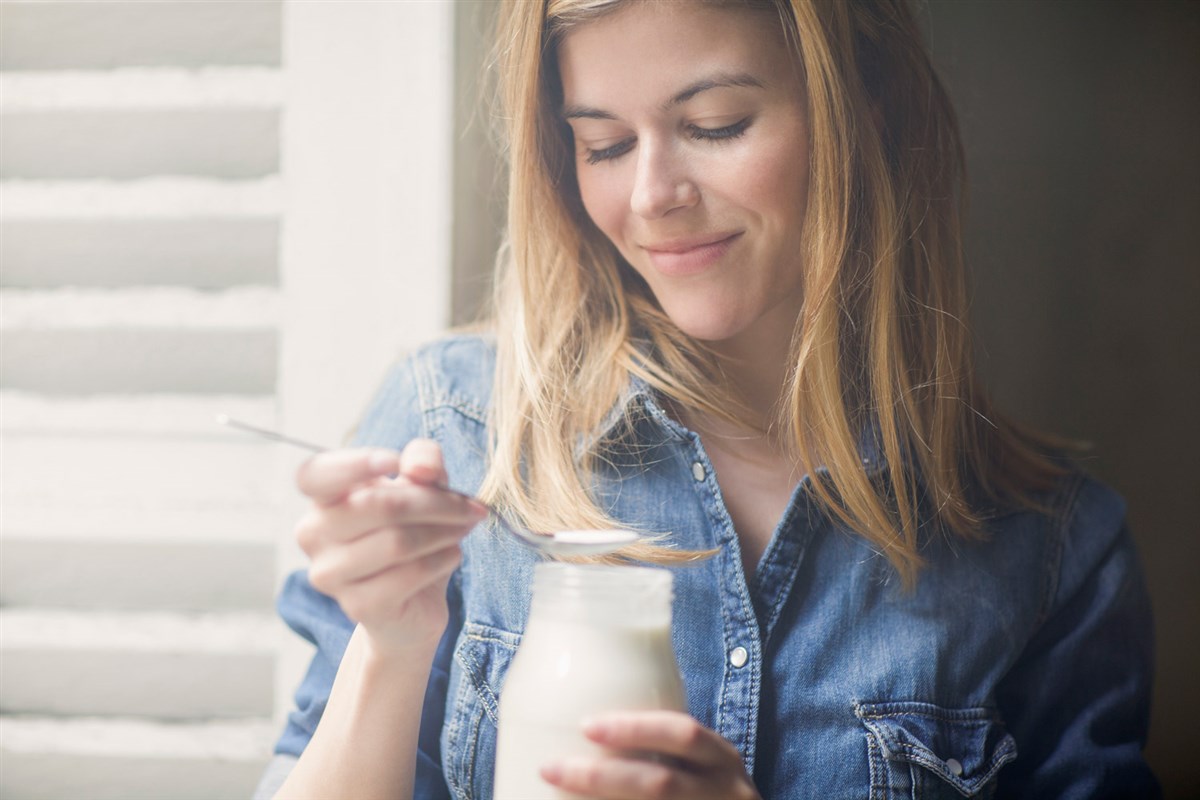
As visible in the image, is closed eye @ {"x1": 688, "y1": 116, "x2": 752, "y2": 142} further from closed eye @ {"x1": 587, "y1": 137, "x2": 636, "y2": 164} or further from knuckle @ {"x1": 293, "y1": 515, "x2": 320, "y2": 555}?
knuckle @ {"x1": 293, "y1": 515, "x2": 320, "y2": 555}

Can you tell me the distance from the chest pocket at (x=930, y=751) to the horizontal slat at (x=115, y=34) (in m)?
0.96

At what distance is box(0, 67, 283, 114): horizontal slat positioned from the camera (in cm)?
98

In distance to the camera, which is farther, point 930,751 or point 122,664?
point 122,664

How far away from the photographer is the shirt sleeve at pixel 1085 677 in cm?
96

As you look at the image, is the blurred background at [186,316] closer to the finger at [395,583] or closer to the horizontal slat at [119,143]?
the horizontal slat at [119,143]

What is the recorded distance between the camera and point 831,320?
3.04ft

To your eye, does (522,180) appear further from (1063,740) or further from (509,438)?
(1063,740)

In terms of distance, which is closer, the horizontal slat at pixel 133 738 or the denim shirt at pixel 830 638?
the denim shirt at pixel 830 638

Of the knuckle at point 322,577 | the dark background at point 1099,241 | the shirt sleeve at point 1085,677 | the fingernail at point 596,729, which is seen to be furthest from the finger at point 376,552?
the shirt sleeve at point 1085,677

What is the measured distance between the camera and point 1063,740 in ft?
3.18

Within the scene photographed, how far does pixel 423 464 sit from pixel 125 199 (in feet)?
2.07

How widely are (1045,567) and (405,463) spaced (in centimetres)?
74

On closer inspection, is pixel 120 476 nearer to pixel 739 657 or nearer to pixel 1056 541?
pixel 739 657

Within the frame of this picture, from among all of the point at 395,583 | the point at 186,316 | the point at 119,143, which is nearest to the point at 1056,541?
the point at 395,583
